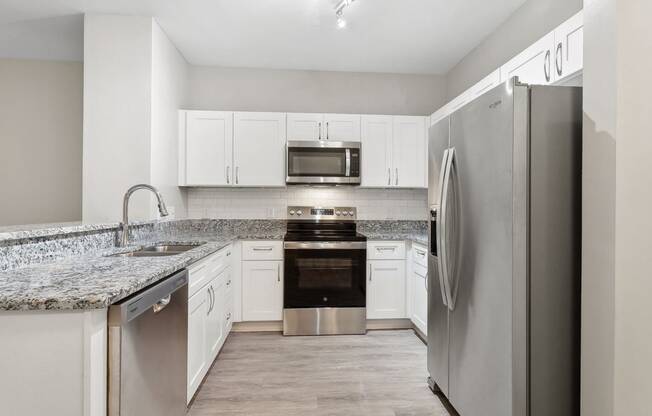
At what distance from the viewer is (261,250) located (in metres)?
3.36

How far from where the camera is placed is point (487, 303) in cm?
A: 159

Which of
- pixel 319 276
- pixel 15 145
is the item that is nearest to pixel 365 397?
pixel 319 276

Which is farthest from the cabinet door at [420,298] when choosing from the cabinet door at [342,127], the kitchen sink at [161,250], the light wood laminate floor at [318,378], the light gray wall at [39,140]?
the light gray wall at [39,140]

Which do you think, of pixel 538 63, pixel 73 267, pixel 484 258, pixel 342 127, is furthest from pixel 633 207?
pixel 342 127

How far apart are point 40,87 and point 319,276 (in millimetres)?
3447

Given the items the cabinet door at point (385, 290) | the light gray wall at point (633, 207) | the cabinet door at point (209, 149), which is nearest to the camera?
the light gray wall at point (633, 207)

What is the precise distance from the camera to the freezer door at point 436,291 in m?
2.04

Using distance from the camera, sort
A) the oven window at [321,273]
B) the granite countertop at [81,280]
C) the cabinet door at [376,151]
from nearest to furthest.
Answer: the granite countertop at [81,280], the oven window at [321,273], the cabinet door at [376,151]

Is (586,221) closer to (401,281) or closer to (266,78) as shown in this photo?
(401,281)

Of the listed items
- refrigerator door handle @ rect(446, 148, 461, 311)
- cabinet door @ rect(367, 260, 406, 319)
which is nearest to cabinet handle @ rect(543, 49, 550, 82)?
refrigerator door handle @ rect(446, 148, 461, 311)

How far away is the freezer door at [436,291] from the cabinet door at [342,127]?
4.77 feet

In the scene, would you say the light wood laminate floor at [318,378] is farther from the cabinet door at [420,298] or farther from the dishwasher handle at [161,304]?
the dishwasher handle at [161,304]

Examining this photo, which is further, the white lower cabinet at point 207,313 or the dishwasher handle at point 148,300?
the white lower cabinet at point 207,313

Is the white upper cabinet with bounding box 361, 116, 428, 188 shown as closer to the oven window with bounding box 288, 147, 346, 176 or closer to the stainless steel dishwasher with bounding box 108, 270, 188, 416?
the oven window with bounding box 288, 147, 346, 176
